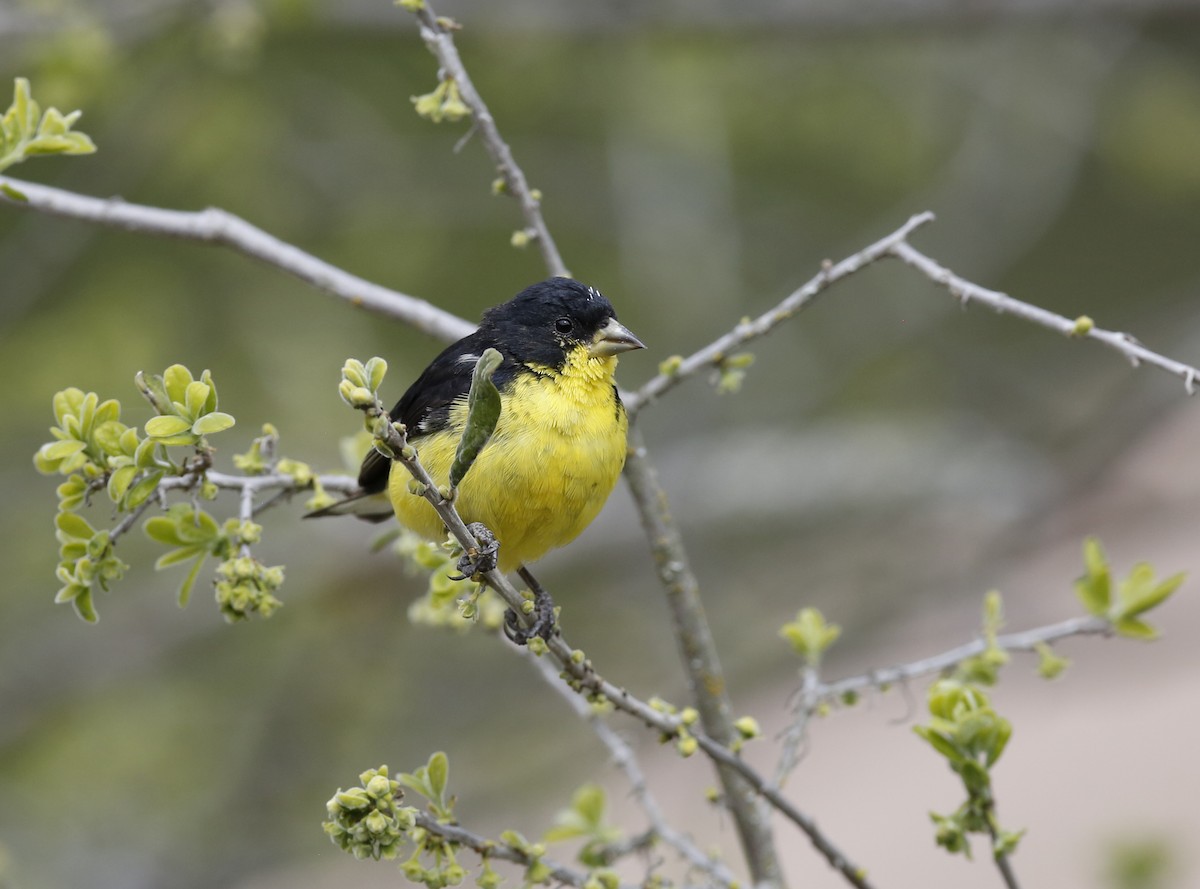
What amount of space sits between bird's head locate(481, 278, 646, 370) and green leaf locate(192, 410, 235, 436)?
127 centimetres

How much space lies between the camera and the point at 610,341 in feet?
11.6

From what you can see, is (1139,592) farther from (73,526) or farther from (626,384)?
(626,384)

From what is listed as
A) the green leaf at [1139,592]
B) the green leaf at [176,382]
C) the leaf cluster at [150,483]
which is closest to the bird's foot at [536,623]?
the leaf cluster at [150,483]

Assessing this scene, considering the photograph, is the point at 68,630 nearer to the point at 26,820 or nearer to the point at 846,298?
the point at 26,820

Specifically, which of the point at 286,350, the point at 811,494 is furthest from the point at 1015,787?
the point at 286,350

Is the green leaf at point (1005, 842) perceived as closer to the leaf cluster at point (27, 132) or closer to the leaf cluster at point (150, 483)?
the leaf cluster at point (150, 483)

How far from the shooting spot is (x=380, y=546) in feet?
11.8

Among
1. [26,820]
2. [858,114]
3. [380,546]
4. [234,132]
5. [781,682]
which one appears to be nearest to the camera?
[380,546]

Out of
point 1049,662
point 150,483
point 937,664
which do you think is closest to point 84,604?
point 150,483

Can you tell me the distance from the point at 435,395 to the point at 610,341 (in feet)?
1.53

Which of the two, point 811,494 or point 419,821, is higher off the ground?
point 811,494

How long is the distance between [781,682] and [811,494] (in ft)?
5.02

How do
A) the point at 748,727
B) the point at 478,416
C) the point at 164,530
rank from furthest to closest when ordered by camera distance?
the point at 748,727, the point at 164,530, the point at 478,416

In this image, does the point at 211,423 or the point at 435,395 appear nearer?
the point at 211,423
